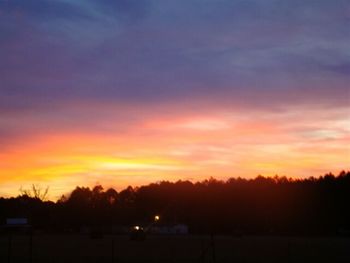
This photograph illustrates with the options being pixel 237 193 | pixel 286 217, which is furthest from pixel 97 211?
pixel 286 217

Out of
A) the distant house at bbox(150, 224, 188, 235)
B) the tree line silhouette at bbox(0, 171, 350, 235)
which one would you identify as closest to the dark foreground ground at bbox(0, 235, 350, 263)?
the tree line silhouette at bbox(0, 171, 350, 235)

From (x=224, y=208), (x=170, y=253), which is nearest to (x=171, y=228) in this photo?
(x=224, y=208)

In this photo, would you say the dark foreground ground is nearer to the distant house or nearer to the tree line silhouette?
the tree line silhouette

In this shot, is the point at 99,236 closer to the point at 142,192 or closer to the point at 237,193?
the point at 237,193

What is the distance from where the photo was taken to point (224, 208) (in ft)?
498

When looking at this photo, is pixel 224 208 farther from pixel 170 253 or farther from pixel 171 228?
pixel 170 253

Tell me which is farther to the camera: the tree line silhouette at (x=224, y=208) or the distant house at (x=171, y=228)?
the tree line silhouette at (x=224, y=208)

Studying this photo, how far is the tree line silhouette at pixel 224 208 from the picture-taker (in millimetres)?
137000

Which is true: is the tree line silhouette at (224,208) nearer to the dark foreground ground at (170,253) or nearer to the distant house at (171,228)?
the distant house at (171,228)

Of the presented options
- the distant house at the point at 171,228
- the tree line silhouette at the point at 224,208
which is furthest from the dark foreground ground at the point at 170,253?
the distant house at the point at 171,228

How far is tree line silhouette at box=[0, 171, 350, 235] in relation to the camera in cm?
13700

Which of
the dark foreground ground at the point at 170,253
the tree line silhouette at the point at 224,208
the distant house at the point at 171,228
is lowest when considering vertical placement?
the dark foreground ground at the point at 170,253

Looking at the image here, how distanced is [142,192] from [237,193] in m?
40.3

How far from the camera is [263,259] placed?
38562 mm
